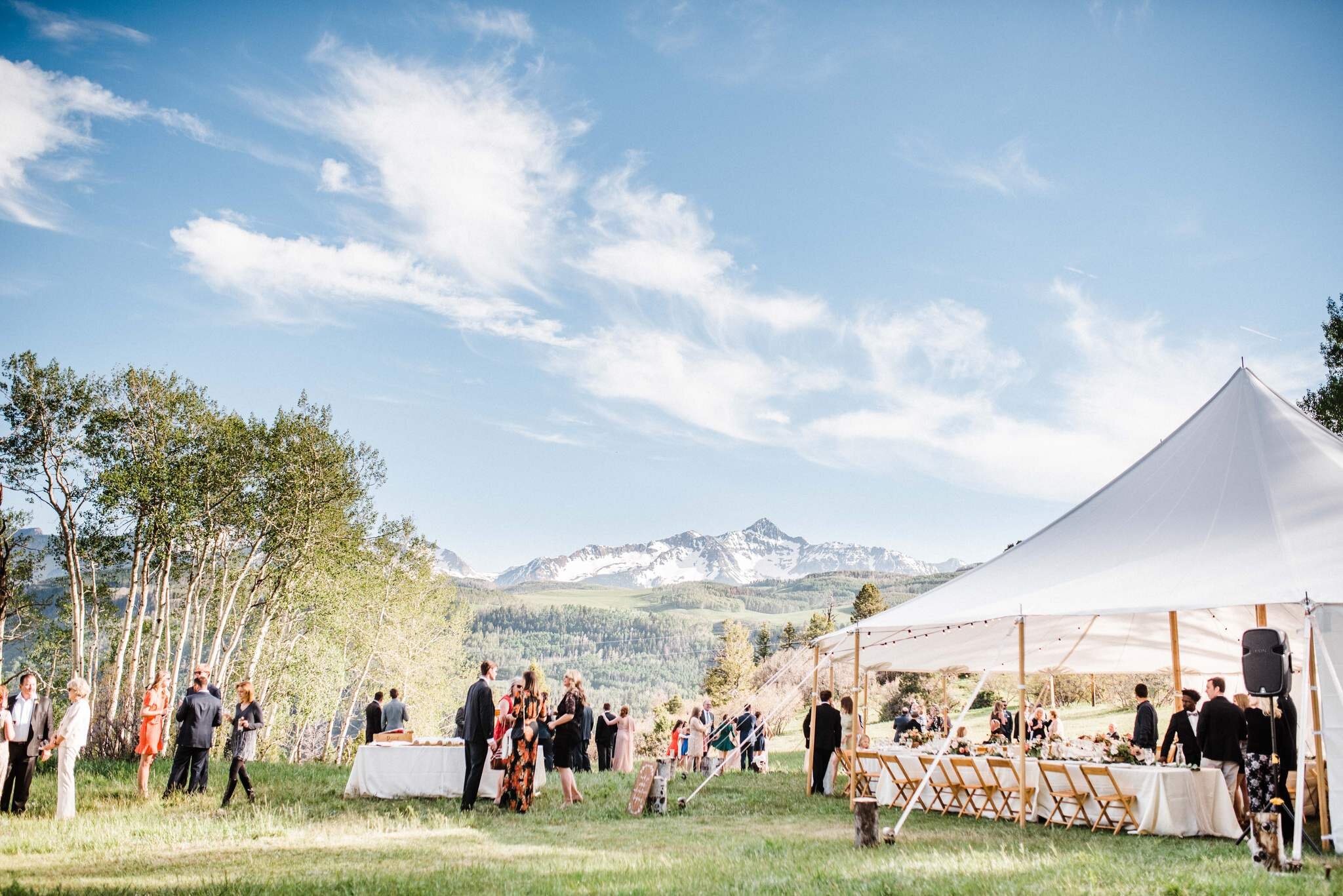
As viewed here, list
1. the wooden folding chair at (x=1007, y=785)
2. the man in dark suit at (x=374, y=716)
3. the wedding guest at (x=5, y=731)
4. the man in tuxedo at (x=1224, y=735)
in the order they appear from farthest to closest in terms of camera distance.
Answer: the man in dark suit at (x=374, y=716)
the wooden folding chair at (x=1007, y=785)
the wedding guest at (x=5, y=731)
the man in tuxedo at (x=1224, y=735)

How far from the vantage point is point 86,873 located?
631cm

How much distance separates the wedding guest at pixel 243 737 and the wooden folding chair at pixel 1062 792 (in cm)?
850

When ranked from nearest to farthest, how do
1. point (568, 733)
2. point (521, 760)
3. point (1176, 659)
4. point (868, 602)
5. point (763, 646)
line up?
point (521, 760) < point (1176, 659) < point (568, 733) < point (868, 602) < point (763, 646)

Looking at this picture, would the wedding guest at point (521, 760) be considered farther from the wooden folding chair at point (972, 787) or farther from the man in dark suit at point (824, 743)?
the wooden folding chair at point (972, 787)

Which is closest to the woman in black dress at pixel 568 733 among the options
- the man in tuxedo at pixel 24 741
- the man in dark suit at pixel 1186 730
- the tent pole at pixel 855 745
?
the tent pole at pixel 855 745

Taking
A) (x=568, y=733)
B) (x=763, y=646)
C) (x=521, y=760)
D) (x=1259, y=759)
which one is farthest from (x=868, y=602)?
(x=1259, y=759)

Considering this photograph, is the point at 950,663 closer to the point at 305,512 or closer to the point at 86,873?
the point at 86,873

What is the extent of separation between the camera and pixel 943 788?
10438mm

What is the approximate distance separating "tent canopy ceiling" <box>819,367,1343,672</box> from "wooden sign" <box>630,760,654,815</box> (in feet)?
9.76

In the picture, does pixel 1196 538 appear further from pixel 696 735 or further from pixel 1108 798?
pixel 696 735

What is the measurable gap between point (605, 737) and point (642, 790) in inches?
300

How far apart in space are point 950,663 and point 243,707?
37.8 feet

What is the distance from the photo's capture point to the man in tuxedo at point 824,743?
12047 millimetres

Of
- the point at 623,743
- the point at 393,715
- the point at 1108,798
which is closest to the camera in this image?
the point at 1108,798
